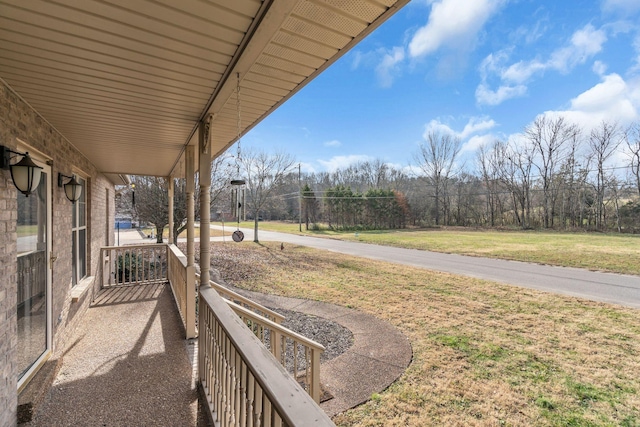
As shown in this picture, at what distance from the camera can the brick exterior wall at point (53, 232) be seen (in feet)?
6.75

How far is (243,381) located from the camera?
1.48 meters

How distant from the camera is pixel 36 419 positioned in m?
2.35

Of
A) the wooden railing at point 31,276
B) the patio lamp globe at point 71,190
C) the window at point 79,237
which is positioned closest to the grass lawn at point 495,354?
the wooden railing at point 31,276

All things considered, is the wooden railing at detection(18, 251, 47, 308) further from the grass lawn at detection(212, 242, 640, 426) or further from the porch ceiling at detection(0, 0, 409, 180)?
the grass lawn at detection(212, 242, 640, 426)

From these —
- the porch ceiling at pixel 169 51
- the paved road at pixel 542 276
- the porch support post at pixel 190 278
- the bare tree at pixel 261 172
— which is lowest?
the paved road at pixel 542 276

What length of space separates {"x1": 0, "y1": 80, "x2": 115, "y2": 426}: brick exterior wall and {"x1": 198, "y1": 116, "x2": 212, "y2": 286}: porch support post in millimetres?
1341

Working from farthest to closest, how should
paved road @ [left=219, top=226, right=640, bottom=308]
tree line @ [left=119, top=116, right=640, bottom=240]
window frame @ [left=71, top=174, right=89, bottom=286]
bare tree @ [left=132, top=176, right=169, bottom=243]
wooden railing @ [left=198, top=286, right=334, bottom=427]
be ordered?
1. tree line @ [left=119, top=116, right=640, bottom=240]
2. bare tree @ [left=132, top=176, right=169, bottom=243]
3. paved road @ [left=219, top=226, right=640, bottom=308]
4. window frame @ [left=71, top=174, right=89, bottom=286]
5. wooden railing @ [left=198, top=286, right=334, bottom=427]

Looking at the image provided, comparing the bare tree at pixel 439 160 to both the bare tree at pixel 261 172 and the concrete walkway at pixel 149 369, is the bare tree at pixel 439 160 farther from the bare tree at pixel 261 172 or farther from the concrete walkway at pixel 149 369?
the concrete walkway at pixel 149 369

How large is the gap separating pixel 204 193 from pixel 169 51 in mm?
1563

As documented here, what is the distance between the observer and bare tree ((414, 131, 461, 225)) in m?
31.0

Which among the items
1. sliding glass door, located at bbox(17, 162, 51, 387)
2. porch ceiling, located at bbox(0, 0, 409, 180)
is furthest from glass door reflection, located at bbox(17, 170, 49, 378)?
porch ceiling, located at bbox(0, 0, 409, 180)

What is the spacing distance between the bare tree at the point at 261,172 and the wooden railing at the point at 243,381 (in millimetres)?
14916

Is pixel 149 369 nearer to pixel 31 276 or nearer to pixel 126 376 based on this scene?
pixel 126 376

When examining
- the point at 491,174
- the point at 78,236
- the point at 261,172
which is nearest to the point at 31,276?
the point at 78,236
